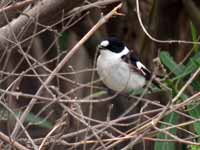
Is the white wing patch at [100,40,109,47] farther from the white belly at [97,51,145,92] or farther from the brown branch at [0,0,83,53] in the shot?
the brown branch at [0,0,83,53]

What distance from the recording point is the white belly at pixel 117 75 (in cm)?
473

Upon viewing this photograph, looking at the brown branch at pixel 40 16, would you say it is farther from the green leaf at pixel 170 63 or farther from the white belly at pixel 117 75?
the green leaf at pixel 170 63

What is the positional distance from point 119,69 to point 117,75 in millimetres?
37

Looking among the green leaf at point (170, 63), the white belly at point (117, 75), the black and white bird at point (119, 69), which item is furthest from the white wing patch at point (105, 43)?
the green leaf at point (170, 63)

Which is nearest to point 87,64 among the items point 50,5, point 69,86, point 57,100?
point 69,86

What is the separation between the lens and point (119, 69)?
15.6ft

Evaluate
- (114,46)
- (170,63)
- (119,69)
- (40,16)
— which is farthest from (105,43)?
(40,16)

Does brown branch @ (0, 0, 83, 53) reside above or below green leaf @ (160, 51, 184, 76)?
above

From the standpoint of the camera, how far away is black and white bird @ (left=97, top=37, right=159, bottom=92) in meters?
4.74

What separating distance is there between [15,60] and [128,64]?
1.28 m

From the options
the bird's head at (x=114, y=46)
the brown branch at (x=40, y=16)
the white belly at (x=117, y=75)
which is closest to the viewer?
the brown branch at (x=40, y=16)

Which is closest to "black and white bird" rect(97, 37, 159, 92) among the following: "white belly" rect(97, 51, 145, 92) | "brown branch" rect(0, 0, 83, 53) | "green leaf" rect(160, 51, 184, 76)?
"white belly" rect(97, 51, 145, 92)

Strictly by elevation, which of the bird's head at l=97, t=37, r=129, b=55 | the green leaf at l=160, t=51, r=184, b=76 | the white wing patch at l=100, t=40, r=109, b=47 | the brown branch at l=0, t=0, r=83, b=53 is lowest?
the green leaf at l=160, t=51, r=184, b=76

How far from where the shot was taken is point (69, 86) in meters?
5.73
